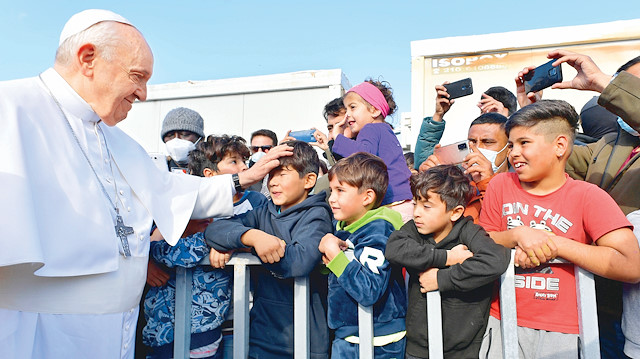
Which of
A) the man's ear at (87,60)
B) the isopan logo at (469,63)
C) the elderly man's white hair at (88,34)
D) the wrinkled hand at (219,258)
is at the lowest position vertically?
the wrinkled hand at (219,258)

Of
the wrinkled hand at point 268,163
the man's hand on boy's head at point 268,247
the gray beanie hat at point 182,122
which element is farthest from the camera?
the gray beanie hat at point 182,122

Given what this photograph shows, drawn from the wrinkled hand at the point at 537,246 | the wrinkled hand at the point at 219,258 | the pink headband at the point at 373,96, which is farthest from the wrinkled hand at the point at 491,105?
the wrinkled hand at the point at 219,258

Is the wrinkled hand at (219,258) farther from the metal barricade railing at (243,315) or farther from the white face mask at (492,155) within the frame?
the white face mask at (492,155)

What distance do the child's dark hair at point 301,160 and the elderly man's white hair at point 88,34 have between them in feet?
3.69

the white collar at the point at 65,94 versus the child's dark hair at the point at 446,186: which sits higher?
the white collar at the point at 65,94

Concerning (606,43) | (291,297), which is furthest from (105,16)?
(606,43)

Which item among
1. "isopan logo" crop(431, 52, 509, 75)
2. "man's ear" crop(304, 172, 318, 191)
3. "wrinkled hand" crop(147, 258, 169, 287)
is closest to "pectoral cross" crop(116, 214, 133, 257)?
"wrinkled hand" crop(147, 258, 169, 287)

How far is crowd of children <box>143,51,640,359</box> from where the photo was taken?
1.98 m

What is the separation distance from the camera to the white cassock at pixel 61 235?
5.39 feet

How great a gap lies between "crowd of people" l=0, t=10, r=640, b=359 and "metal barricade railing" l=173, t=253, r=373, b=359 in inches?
3.0

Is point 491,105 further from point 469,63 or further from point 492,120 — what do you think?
point 469,63

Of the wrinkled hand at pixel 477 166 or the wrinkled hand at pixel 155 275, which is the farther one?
the wrinkled hand at pixel 477 166

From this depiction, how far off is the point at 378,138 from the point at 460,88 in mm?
947

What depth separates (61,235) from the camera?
1.79m
